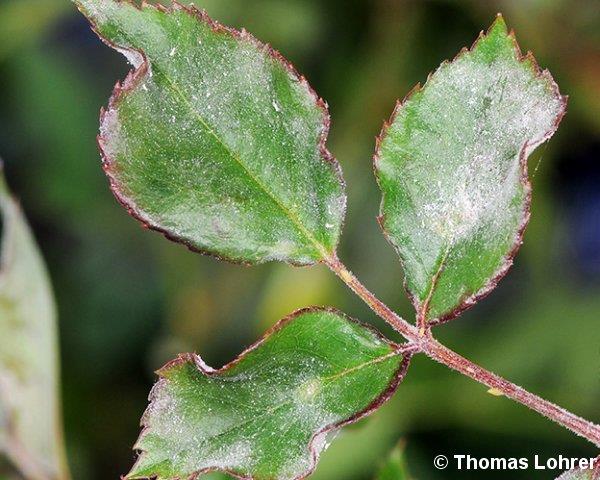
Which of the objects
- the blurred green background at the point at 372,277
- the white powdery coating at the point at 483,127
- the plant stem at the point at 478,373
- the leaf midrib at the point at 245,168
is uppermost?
the blurred green background at the point at 372,277

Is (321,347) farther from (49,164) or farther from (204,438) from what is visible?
(49,164)

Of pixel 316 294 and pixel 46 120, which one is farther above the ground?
pixel 46 120

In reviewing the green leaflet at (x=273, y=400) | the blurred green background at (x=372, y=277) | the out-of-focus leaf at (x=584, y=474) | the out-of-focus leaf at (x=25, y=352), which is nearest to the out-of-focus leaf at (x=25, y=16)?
the blurred green background at (x=372, y=277)

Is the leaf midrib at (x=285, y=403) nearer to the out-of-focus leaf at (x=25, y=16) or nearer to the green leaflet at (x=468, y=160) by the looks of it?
the green leaflet at (x=468, y=160)

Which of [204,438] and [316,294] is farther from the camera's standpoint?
[316,294]

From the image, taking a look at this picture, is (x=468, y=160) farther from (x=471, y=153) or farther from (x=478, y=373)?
(x=478, y=373)

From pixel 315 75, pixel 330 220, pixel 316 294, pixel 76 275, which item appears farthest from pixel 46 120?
pixel 330 220

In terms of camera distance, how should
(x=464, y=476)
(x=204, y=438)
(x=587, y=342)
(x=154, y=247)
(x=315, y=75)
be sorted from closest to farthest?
(x=204, y=438) → (x=464, y=476) → (x=587, y=342) → (x=315, y=75) → (x=154, y=247)
